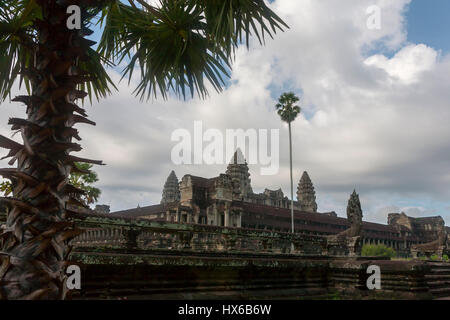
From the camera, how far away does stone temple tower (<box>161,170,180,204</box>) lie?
6371cm

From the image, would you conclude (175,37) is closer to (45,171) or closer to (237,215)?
(45,171)

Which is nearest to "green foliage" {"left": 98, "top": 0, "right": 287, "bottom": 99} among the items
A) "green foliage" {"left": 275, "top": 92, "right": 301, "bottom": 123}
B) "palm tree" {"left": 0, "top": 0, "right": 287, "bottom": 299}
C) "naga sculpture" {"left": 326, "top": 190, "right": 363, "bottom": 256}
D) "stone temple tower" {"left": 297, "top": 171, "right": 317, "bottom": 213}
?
"palm tree" {"left": 0, "top": 0, "right": 287, "bottom": 299}

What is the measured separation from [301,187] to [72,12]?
68295mm

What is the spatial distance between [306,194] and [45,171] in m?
67.4

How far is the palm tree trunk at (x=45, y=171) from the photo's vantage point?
2871 mm

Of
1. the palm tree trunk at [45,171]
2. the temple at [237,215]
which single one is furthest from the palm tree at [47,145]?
the temple at [237,215]

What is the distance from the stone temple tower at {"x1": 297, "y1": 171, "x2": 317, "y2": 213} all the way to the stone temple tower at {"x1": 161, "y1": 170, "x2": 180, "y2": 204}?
70.8ft

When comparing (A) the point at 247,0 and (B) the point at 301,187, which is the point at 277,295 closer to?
(A) the point at 247,0

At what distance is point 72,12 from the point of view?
3.38 m

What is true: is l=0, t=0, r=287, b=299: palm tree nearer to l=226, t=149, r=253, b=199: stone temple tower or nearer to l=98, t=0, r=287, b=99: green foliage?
l=98, t=0, r=287, b=99: green foliage

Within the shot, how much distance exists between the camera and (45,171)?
120 inches

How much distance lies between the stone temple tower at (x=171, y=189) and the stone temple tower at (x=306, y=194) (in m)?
21.6

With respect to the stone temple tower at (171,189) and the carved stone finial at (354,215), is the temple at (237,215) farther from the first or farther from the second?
the stone temple tower at (171,189)
